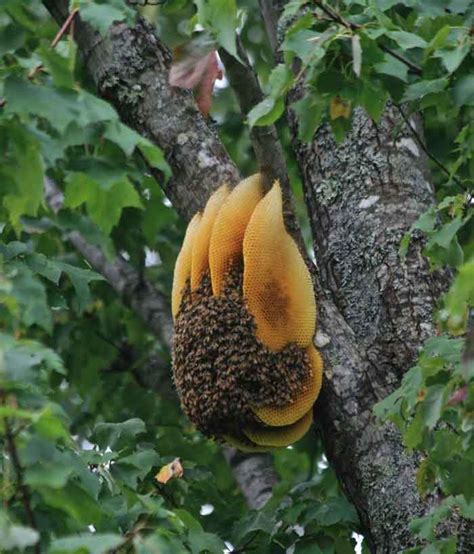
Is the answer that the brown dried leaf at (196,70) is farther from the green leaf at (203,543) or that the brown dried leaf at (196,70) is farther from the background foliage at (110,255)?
the green leaf at (203,543)

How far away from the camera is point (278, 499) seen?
4699 millimetres

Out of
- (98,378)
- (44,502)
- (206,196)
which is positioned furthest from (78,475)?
(98,378)

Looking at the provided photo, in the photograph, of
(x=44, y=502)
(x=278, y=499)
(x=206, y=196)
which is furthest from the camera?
(x=278, y=499)

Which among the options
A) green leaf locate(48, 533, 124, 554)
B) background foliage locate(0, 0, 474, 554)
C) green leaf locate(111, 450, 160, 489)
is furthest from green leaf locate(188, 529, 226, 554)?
green leaf locate(48, 533, 124, 554)

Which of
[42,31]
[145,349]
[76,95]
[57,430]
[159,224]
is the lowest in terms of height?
[145,349]

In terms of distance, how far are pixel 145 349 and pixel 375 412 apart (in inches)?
119

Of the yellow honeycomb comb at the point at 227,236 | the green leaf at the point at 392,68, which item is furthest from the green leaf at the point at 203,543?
the green leaf at the point at 392,68

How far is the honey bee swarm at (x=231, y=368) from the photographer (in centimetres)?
402

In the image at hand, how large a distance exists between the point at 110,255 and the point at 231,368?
1.31m

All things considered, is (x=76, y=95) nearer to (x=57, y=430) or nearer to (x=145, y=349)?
(x=57, y=430)

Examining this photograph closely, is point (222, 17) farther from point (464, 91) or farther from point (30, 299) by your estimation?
point (30, 299)

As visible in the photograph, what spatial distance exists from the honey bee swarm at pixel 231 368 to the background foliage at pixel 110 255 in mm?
288

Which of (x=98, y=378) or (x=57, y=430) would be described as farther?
(x=98, y=378)

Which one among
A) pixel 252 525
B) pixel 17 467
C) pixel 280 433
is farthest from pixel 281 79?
pixel 252 525
